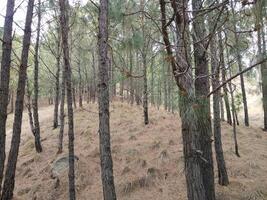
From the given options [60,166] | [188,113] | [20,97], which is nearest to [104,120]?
[20,97]

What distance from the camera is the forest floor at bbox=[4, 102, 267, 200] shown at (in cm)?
887

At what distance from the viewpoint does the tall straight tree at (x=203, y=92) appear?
2.80 meters

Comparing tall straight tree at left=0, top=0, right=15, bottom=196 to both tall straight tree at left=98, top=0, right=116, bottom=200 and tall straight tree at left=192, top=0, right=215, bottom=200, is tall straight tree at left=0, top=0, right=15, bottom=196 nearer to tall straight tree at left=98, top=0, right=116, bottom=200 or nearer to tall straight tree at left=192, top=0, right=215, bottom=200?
tall straight tree at left=98, top=0, right=116, bottom=200

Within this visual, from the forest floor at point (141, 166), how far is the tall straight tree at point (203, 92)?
297 centimetres

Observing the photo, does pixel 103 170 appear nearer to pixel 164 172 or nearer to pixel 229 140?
pixel 164 172

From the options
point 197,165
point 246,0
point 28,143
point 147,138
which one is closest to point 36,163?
point 28,143

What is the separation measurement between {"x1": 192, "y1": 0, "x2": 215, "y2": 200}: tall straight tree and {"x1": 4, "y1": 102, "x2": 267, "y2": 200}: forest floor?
2.97 meters

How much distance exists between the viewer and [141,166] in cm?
1031

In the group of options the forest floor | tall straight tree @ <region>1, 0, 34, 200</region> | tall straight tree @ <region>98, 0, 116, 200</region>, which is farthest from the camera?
the forest floor

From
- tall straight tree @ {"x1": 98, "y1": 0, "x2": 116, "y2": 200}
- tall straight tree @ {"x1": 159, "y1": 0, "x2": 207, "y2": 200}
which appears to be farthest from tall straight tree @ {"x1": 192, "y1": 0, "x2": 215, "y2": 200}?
tall straight tree @ {"x1": 98, "y1": 0, "x2": 116, "y2": 200}

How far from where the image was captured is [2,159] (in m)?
5.45

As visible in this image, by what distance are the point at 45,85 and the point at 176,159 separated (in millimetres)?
24522

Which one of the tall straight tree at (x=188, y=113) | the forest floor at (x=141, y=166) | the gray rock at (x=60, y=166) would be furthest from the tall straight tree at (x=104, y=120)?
the gray rock at (x=60, y=166)

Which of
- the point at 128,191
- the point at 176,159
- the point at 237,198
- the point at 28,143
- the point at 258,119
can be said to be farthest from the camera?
the point at 258,119
